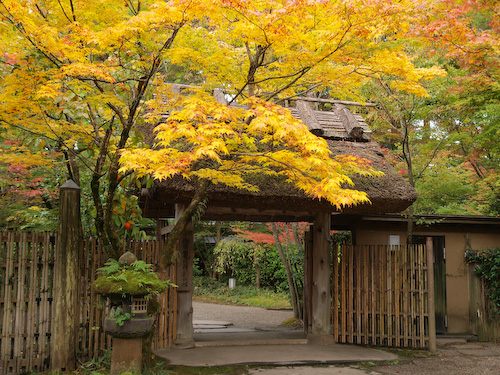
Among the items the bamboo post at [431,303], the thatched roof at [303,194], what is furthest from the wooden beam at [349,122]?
the bamboo post at [431,303]

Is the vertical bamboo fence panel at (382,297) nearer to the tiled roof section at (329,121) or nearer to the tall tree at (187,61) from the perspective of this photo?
the tiled roof section at (329,121)

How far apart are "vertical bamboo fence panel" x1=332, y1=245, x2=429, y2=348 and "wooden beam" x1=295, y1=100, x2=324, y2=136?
7.92ft

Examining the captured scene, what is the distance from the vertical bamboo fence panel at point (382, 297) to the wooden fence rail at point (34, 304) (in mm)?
4280

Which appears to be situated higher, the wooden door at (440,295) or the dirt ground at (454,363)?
the wooden door at (440,295)

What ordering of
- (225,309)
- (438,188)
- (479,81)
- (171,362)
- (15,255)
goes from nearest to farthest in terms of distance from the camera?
(15,255), (171,362), (479,81), (438,188), (225,309)

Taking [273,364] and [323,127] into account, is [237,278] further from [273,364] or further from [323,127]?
[273,364]

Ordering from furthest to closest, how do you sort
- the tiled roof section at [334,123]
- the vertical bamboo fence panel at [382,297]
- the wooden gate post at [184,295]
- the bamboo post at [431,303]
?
the tiled roof section at [334,123] < the vertical bamboo fence panel at [382,297] < the bamboo post at [431,303] < the wooden gate post at [184,295]

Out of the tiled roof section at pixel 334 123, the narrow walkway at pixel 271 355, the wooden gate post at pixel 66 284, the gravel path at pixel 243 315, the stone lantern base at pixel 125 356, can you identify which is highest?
the tiled roof section at pixel 334 123

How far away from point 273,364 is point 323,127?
4.98 meters

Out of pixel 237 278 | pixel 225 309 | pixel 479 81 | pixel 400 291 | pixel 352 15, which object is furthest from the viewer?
pixel 237 278

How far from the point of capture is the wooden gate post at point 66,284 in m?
5.70

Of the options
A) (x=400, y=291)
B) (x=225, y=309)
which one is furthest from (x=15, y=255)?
(x=225, y=309)

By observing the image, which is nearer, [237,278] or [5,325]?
[5,325]

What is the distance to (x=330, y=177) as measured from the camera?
18.2 feet
